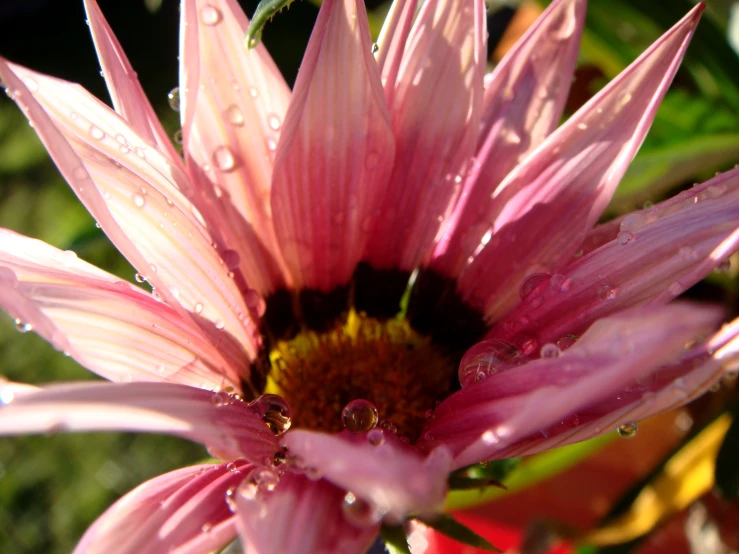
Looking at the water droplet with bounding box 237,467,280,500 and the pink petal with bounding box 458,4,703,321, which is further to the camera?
the pink petal with bounding box 458,4,703,321

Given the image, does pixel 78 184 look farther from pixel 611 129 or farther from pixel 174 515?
pixel 611 129

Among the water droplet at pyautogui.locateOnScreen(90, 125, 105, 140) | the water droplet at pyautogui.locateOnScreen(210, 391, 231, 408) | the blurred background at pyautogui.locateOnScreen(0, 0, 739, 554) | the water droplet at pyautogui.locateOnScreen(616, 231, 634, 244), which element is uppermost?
the water droplet at pyautogui.locateOnScreen(90, 125, 105, 140)

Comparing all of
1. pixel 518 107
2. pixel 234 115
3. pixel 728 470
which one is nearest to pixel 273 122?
pixel 234 115

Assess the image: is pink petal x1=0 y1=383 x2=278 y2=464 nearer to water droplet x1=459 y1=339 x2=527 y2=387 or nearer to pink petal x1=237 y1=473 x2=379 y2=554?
pink petal x1=237 y1=473 x2=379 y2=554

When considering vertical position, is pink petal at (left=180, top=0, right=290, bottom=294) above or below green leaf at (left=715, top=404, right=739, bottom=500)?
above

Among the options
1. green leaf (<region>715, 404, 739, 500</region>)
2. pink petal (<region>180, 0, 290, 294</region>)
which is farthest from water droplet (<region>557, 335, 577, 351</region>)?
green leaf (<region>715, 404, 739, 500</region>)

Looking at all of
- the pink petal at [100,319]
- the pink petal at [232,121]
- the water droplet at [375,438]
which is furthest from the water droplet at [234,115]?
the water droplet at [375,438]

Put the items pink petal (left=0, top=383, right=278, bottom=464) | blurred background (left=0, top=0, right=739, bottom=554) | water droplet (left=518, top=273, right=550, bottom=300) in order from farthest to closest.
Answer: blurred background (left=0, top=0, right=739, bottom=554), water droplet (left=518, top=273, right=550, bottom=300), pink petal (left=0, top=383, right=278, bottom=464)

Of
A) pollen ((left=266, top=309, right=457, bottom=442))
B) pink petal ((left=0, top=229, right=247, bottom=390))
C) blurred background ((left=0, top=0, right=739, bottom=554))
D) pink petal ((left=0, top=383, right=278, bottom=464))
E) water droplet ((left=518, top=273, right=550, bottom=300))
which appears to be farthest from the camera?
blurred background ((left=0, top=0, right=739, bottom=554))

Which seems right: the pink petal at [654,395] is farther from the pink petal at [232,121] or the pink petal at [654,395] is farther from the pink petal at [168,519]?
the pink petal at [232,121]
